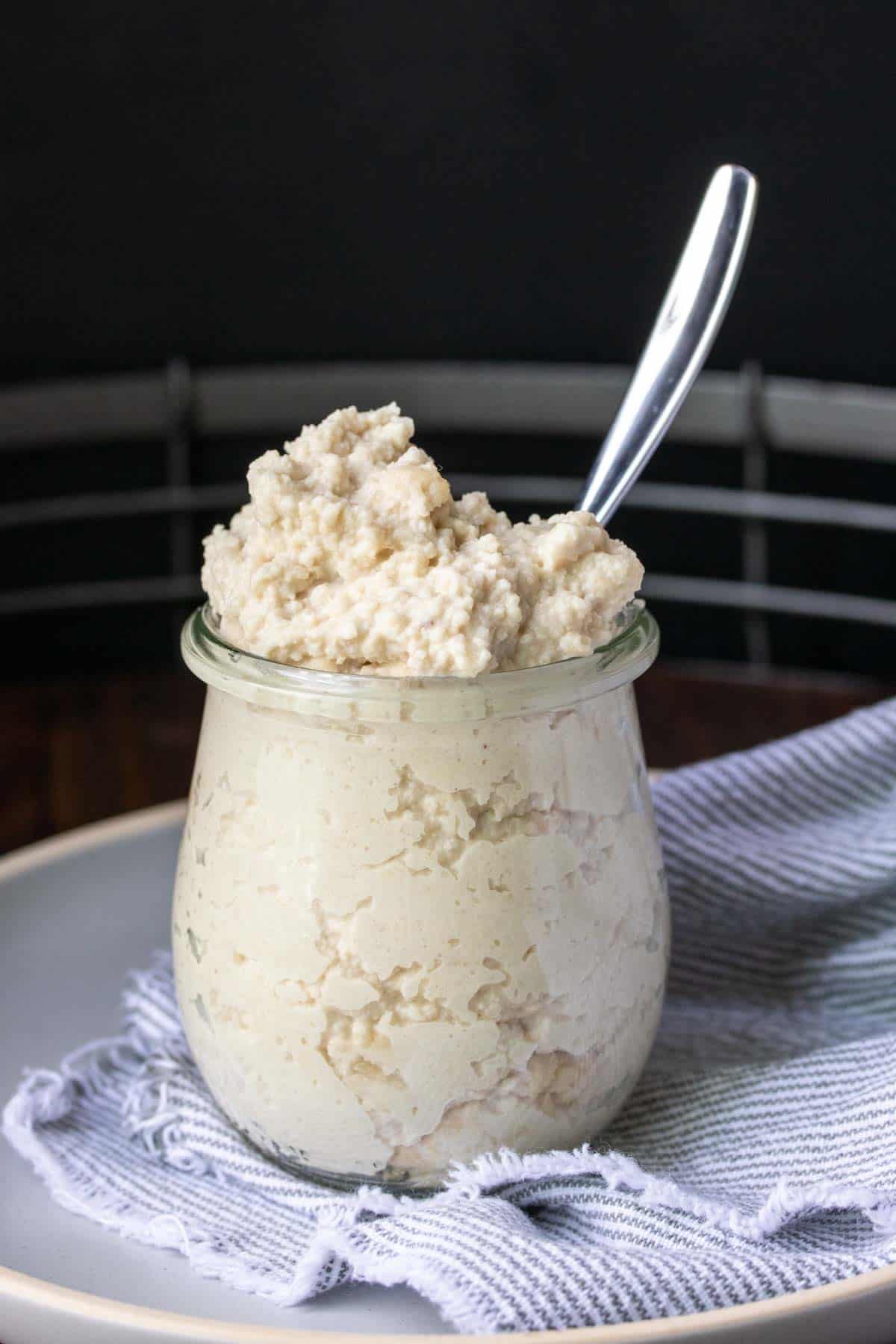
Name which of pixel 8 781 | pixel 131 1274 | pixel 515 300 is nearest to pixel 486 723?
pixel 131 1274

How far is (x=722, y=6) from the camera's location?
242 centimetres

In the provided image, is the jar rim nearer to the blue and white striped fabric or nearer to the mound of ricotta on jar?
the mound of ricotta on jar

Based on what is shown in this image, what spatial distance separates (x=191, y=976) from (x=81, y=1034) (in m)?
0.18

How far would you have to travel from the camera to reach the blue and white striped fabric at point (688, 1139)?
67 centimetres

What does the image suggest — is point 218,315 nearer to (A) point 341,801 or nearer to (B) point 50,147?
(B) point 50,147

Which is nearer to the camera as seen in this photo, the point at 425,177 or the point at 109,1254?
the point at 109,1254

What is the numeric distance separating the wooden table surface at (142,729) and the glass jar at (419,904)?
29.0 inches

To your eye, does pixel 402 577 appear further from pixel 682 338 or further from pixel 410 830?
pixel 682 338

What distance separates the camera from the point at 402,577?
2.28ft

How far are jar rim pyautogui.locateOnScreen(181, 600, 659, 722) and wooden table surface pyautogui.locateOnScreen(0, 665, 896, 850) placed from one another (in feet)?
2.54

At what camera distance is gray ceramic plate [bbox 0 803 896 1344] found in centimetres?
63

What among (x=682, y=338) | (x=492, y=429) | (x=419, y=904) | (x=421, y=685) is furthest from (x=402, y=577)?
(x=492, y=429)

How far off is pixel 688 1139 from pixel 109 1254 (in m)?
0.31

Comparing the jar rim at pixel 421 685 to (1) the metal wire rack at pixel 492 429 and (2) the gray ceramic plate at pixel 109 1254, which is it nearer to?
(2) the gray ceramic plate at pixel 109 1254
